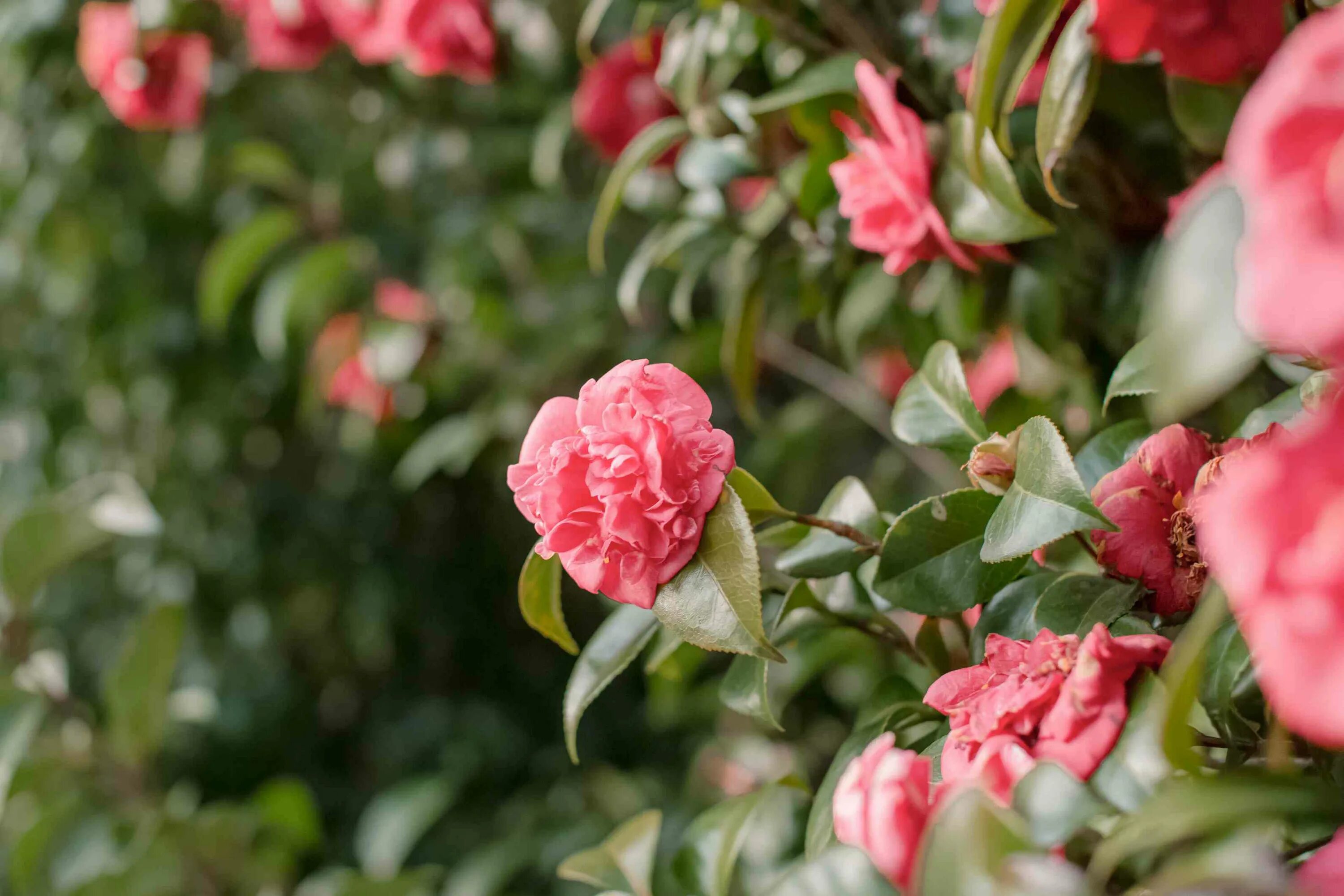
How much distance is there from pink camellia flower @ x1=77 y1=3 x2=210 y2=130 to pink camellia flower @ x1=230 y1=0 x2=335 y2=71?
108 mm

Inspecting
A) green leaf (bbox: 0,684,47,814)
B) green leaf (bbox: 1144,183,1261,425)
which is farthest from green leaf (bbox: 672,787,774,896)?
green leaf (bbox: 0,684,47,814)

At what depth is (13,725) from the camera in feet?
2.67

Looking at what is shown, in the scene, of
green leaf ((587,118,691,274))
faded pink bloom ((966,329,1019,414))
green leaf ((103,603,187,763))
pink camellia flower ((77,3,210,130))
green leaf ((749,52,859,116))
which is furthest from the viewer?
pink camellia flower ((77,3,210,130))

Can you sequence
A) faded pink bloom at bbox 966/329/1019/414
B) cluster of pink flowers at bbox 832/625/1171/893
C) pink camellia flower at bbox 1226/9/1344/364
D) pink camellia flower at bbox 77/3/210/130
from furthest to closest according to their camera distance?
pink camellia flower at bbox 77/3/210/130, faded pink bloom at bbox 966/329/1019/414, cluster of pink flowers at bbox 832/625/1171/893, pink camellia flower at bbox 1226/9/1344/364

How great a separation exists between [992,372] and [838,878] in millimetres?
572

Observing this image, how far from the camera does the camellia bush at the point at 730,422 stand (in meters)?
0.27

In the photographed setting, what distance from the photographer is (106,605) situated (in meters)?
1.40

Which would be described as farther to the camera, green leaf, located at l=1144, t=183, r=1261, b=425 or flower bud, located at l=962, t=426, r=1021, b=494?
flower bud, located at l=962, t=426, r=1021, b=494

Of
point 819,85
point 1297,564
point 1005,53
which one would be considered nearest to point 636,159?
point 819,85

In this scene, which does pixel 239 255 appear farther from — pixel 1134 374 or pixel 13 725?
pixel 1134 374

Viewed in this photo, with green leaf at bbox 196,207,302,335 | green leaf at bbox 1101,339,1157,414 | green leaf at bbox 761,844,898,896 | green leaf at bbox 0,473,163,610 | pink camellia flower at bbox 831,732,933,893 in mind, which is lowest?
green leaf at bbox 0,473,163,610

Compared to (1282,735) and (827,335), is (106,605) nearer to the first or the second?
(827,335)

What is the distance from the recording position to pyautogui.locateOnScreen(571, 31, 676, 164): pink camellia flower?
0.88m

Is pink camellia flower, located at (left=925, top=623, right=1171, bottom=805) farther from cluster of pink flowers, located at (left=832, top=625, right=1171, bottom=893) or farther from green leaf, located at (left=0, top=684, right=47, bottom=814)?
green leaf, located at (left=0, top=684, right=47, bottom=814)
